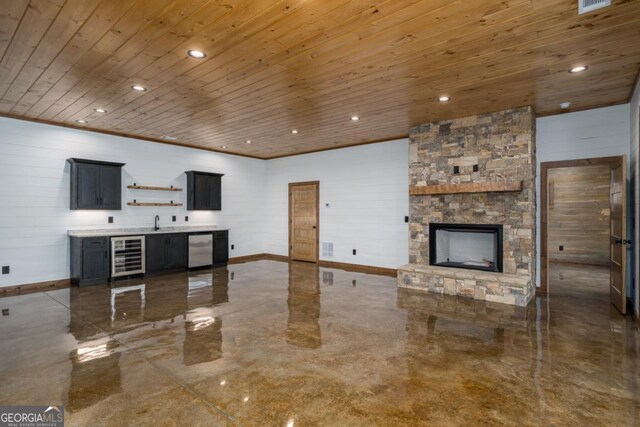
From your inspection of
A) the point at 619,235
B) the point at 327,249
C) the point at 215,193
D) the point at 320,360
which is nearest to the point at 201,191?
the point at 215,193

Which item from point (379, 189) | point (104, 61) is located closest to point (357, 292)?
point (379, 189)

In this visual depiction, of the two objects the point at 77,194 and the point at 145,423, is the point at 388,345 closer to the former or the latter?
the point at 145,423

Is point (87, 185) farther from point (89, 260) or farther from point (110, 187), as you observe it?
point (89, 260)

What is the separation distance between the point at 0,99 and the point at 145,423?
210 inches

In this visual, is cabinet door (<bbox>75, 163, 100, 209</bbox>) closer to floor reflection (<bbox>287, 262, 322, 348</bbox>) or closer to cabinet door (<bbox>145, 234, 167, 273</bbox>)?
cabinet door (<bbox>145, 234, 167, 273</bbox>)

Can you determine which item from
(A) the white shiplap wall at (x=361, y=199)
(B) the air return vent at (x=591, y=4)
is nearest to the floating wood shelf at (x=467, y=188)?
(A) the white shiplap wall at (x=361, y=199)

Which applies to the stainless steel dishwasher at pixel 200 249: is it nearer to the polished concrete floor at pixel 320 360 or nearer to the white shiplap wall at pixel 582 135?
the polished concrete floor at pixel 320 360

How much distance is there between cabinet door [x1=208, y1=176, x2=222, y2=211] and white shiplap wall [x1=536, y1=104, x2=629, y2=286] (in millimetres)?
6860

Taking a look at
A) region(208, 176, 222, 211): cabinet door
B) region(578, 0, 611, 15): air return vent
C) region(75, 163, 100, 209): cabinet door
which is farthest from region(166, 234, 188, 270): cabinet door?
region(578, 0, 611, 15): air return vent

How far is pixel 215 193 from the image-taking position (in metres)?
8.60

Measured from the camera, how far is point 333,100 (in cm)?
488

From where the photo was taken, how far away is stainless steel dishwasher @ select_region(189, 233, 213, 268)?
300 inches

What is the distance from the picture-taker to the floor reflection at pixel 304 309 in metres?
3.62

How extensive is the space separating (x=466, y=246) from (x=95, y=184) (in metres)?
7.01
